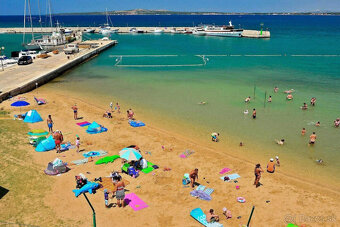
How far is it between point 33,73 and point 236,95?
29.1 metres

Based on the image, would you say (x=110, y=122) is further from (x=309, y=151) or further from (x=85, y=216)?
(x=309, y=151)

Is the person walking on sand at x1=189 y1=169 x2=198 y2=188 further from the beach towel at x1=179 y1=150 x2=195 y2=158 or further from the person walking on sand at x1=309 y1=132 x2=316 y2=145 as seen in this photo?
the person walking on sand at x1=309 y1=132 x2=316 y2=145

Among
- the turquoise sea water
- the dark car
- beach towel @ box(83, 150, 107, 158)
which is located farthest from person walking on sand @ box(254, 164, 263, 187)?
the dark car

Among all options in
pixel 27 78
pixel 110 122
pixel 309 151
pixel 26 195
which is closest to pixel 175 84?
pixel 110 122

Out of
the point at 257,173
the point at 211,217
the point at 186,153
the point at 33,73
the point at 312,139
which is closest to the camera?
the point at 211,217

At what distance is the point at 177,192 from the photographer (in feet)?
53.3

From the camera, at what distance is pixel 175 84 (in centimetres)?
4231

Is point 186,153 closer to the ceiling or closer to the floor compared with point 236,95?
closer to the floor

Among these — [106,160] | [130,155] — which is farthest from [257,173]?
[106,160]

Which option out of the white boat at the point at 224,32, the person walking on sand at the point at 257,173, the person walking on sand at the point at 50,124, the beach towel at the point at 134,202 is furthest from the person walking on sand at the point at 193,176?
the white boat at the point at 224,32

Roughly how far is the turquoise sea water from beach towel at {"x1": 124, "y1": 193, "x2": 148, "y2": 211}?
31.4ft

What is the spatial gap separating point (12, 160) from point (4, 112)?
11.3 metres

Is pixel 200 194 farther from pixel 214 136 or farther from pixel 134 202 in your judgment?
pixel 214 136

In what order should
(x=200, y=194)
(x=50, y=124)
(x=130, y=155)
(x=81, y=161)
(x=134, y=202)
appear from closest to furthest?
(x=134, y=202)
(x=200, y=194)
(x=130, y=155)
(x=81, y=161)
(x=50, y=124)
